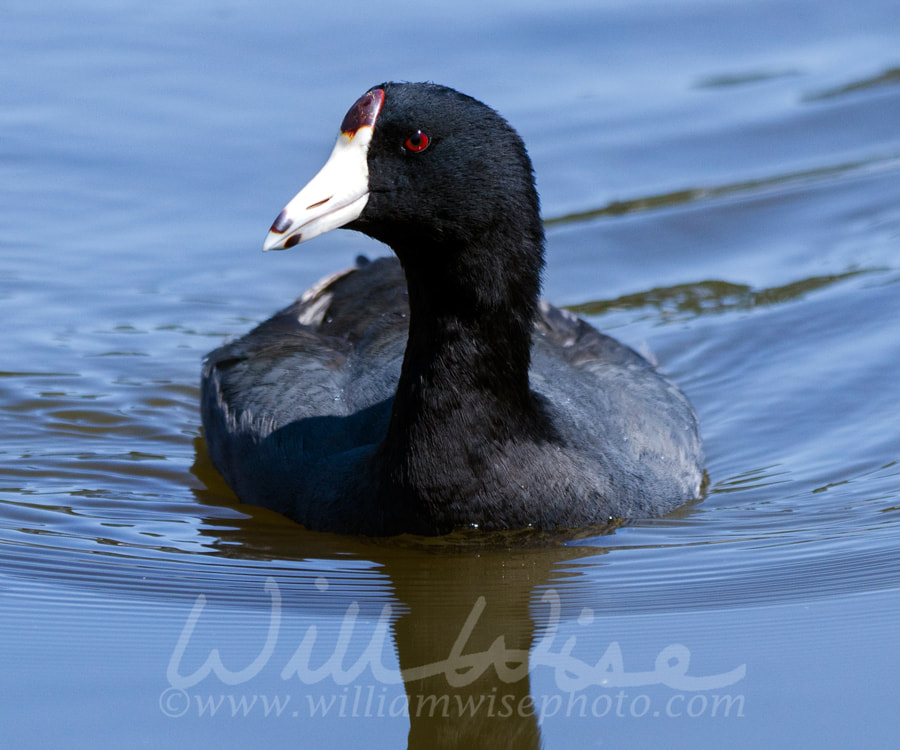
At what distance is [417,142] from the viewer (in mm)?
4500

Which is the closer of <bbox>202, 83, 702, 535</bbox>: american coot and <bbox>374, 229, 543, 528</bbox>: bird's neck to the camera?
<bbox>202, 83, 702, 535</bbox>: american coot

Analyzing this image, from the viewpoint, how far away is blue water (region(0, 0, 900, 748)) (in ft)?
14.0

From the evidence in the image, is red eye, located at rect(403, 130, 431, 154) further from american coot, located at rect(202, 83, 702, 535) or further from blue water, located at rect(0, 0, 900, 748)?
blue water, located at rect(0, 0, 900, 748)

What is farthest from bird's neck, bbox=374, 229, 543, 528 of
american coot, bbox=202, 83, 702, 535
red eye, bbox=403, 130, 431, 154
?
red eye, bbox=403, 130, 431, 154

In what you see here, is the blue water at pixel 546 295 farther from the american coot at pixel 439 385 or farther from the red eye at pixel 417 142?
the red eye at pixel 417 142

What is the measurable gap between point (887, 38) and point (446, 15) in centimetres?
277

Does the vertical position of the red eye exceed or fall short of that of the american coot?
it exceeds it

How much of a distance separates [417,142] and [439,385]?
0.77 m

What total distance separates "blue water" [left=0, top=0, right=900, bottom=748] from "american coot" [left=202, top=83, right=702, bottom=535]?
0.51 ft

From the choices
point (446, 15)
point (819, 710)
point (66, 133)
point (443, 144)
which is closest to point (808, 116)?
point (446, 15)

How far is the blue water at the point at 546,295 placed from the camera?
4.26 metres

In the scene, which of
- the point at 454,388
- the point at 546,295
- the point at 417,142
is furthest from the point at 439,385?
the point at 546,295

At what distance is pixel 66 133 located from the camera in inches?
Result: 352

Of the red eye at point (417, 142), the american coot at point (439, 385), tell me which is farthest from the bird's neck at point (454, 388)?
the red eye at point (417, 142)
